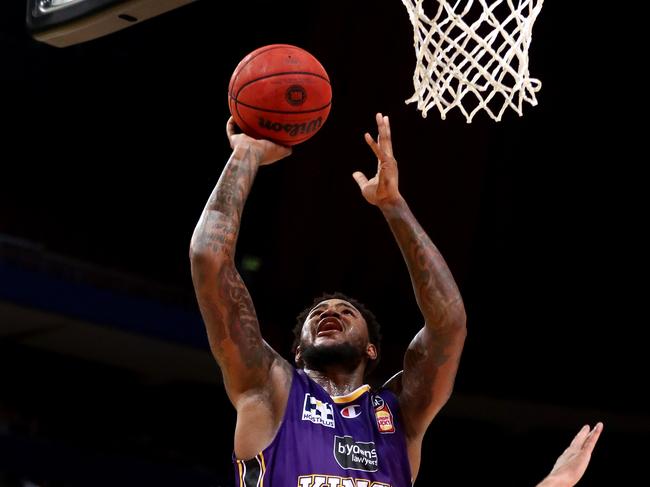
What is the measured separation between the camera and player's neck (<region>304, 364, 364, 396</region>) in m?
3.06

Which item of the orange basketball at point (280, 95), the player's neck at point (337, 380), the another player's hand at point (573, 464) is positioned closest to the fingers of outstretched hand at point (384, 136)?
the orange basketball at point (280, 95)

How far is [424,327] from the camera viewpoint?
3031 millimetres

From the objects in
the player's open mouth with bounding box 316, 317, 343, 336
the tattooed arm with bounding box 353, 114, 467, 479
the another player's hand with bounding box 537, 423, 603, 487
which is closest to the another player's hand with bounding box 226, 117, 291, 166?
the tattooed arm with bounding box 353, 114, 467, 479

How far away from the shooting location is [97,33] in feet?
11.0

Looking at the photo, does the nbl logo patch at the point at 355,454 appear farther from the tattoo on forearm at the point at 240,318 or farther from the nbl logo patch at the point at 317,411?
the tattoo on forearm at the point at 240,318

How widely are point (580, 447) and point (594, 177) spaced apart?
19.3 ft

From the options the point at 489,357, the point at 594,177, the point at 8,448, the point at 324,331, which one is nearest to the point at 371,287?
the point at 489,357

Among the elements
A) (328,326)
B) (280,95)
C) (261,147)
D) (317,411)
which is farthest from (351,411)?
(280,95)

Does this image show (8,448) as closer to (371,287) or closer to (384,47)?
(371,287)

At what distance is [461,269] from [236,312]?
5.07 meters

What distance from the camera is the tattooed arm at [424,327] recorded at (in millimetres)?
2998

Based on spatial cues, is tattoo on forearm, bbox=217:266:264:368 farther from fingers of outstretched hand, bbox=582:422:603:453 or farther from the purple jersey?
fingers of outstretched hand, bbox=582:422:603:453

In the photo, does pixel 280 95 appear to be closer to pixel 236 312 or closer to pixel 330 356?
pixel 236 312

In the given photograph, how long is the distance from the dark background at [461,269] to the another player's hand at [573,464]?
15.3ft
